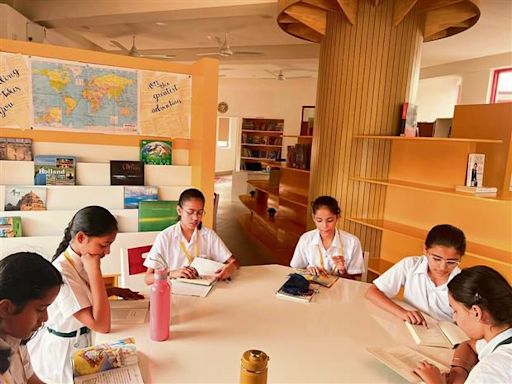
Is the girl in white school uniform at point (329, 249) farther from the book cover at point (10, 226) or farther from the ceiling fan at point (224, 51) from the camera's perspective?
the ceiling fan at point (224, 51)

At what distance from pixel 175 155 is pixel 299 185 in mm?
2666

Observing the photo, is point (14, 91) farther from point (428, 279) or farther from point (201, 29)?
point (201, 29)

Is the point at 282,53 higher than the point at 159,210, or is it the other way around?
the point at 282,53

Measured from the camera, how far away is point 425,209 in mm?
3119

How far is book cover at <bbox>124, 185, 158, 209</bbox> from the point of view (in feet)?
7.66

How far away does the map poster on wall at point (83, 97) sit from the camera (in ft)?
7.01

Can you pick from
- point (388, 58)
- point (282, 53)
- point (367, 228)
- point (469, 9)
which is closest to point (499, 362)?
point (367, 228)

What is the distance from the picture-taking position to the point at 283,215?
209 inches

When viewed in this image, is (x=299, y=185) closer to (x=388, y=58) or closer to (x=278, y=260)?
(x=278, y=260)

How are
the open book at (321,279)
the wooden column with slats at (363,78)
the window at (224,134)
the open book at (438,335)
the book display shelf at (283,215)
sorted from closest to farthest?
the open book at (438,335) < the open book at (321,279) < the wooden column with slats at (363,78) < the book display shelf at (283,215) < the window at (224,134)

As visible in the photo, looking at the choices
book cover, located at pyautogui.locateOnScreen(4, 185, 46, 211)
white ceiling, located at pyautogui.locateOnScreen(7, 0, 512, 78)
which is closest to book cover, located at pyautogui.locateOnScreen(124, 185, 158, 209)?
book cover, located at pyautogui.locateOnScreen(4, 185, 46, 211)

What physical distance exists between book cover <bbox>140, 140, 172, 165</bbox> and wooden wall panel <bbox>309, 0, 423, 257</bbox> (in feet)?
5.46

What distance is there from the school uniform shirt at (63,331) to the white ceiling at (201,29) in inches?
133

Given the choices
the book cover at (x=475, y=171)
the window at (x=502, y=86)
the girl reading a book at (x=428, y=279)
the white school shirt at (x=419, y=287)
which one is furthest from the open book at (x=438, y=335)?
the window at (x=502, y=86)
